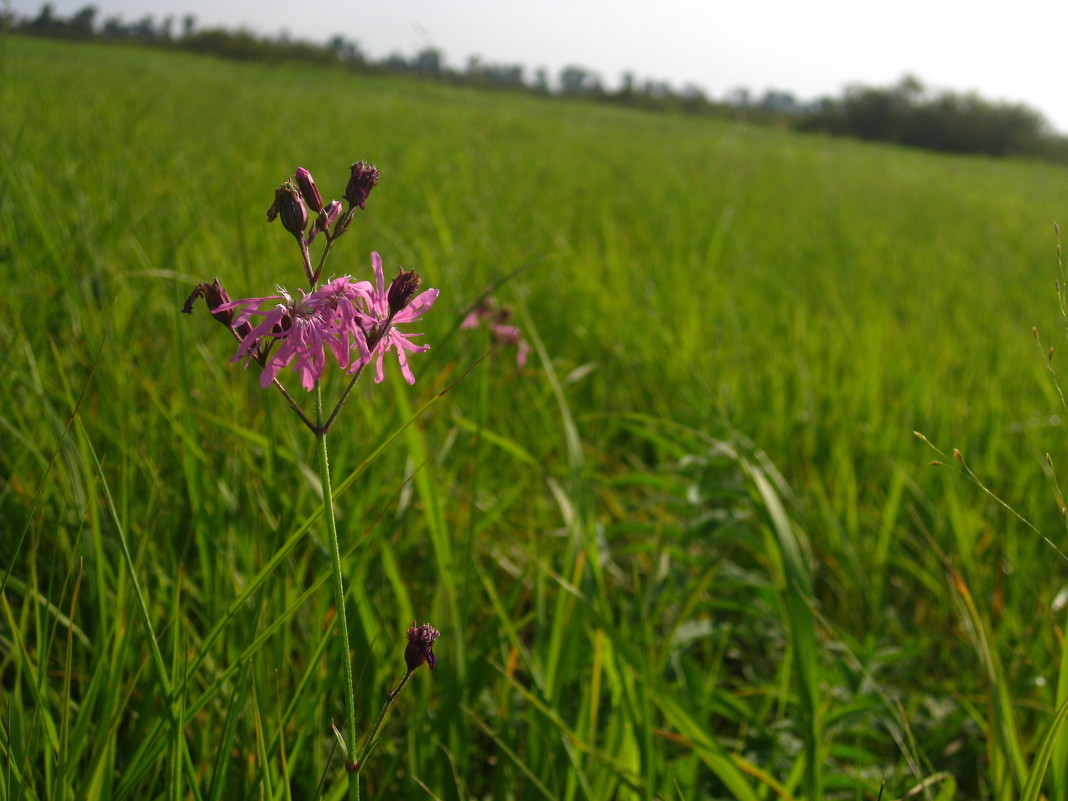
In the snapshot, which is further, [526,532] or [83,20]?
[83,20]

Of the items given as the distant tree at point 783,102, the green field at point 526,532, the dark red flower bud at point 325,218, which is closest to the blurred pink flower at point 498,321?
the green field at point 526,532

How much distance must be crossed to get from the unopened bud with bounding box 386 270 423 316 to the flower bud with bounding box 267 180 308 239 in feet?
0.27

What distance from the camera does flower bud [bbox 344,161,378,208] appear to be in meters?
0.59

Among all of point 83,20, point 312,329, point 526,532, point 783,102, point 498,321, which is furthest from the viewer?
point 783,102

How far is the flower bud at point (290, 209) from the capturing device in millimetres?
563

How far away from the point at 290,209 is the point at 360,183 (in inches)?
2.5

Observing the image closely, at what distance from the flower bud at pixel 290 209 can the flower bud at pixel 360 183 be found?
39 millimetres

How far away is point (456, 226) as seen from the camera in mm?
3342

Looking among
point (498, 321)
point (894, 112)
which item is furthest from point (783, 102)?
point (498, 321)

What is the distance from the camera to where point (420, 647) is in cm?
58

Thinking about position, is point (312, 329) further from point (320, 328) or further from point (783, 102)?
point (783, 102)

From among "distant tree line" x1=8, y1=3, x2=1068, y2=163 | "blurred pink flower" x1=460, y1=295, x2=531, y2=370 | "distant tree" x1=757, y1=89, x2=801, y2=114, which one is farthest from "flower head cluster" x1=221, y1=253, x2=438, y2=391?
"distant tree" x1=757, y1=89, x2=801, y2=114

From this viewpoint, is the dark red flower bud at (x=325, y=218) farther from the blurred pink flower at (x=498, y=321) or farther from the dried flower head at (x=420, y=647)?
the blurred pink flower at (x=498, y=321)

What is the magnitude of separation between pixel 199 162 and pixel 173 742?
12.5ft
